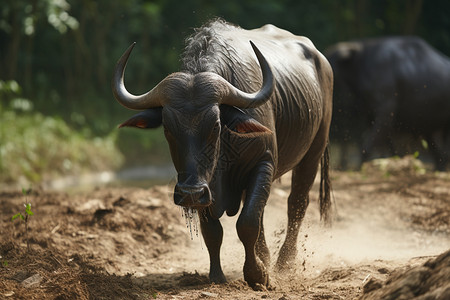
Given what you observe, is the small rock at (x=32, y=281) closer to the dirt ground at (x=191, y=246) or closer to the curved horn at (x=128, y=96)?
the dirt ground at (x=191, y=246)

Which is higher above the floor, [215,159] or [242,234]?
[215,159]

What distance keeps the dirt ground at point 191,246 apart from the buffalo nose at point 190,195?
0.36 m

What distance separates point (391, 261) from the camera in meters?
5.96

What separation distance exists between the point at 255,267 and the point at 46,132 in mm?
10017

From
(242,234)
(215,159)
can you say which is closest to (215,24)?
(215,159)

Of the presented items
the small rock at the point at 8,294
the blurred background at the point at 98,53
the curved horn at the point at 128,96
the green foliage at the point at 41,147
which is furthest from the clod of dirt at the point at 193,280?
the blurred background at the point at 98,53

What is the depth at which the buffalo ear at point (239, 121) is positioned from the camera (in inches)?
192

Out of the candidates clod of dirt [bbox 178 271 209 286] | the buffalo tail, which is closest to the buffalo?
clod of dirt [bbox 178 271 209 286]

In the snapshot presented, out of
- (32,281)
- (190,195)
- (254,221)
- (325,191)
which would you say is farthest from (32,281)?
(325,191)

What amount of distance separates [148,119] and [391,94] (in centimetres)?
871

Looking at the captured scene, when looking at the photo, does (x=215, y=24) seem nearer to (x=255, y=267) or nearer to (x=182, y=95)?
(x=182, y=95)

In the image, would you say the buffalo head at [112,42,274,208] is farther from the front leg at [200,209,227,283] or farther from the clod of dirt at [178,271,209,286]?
the clod of dirt at [178,271,209,286]

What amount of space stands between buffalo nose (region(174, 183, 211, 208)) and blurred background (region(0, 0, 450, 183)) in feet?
26.5

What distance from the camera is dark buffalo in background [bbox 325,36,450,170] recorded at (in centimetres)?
1265
